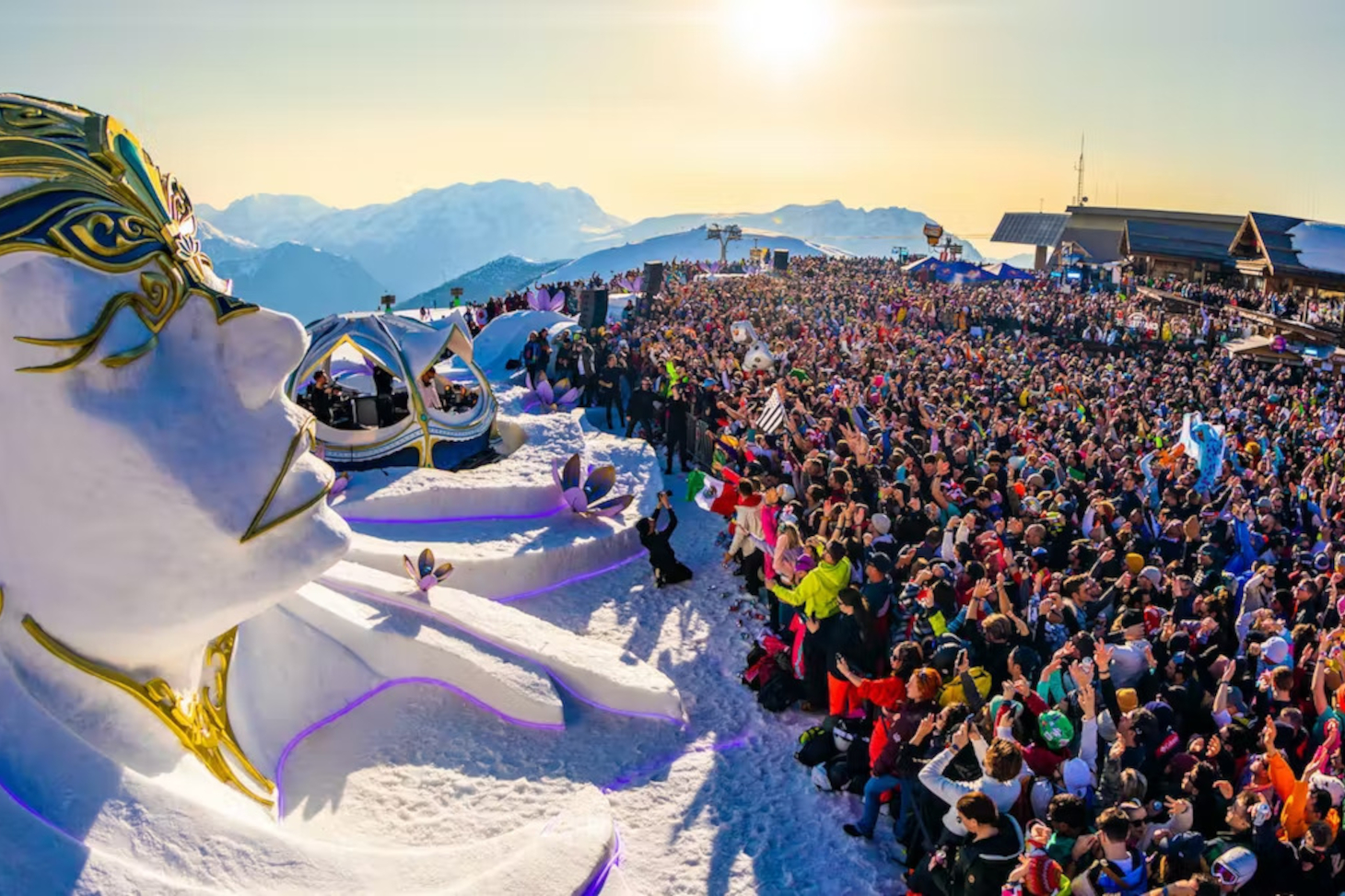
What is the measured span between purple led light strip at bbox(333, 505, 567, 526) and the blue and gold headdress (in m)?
7.05

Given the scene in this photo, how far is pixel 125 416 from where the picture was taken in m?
4.66

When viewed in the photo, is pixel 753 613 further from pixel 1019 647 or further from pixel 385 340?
pixel 385 340

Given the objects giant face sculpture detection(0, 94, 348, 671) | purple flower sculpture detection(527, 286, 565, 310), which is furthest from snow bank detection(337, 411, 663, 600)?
purple flower sculpture detection(527, 286, 565, 310)

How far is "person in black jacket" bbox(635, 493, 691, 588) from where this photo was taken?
11719 millimetres

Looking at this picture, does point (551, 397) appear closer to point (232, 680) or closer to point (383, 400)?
point (383, 400)

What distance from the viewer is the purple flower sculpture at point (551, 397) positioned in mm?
19078

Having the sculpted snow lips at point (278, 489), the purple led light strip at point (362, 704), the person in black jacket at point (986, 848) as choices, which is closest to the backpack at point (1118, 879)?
the person in black jacket at point (986, 848)

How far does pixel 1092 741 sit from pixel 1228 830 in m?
0.87

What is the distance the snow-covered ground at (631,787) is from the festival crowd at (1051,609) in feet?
1.13

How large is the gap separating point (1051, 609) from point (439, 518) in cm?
790

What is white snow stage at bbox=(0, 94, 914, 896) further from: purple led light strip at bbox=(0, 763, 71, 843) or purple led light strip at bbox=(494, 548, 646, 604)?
purple led light strip at bbox=(494, 548, 646, 604)

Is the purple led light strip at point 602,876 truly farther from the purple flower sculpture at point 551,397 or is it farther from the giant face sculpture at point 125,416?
the purple flower sculpture at point 551,397

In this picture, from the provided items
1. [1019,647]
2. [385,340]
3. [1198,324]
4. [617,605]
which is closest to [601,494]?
[617,605]

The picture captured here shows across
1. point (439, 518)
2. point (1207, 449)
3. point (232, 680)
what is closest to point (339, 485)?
point (439, 518)
